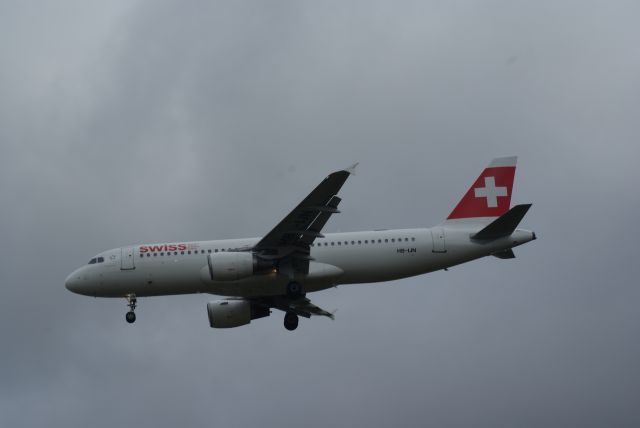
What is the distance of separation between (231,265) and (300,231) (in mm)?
3169

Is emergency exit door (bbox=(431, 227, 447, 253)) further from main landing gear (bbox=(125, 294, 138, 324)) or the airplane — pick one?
main landing gear (bbox=(125, 294, 138, 324))

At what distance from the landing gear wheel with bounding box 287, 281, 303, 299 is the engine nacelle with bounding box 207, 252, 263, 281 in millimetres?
1847

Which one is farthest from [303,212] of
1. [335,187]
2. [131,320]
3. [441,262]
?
[131,320]

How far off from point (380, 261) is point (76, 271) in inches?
544

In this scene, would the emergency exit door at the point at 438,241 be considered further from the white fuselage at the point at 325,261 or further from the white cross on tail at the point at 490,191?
the white cross on tail at the point at 490,191

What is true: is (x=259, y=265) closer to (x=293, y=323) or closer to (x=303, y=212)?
(x=303, y=212)

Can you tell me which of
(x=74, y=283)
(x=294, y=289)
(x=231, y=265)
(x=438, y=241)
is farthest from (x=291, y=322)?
(x=74, y=283)

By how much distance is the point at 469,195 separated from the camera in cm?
4519

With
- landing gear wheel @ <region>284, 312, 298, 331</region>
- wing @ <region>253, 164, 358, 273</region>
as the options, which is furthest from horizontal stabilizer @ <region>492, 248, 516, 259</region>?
landing gear wheel @ <region>284, 312, 298, 331</region>

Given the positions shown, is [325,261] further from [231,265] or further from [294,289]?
[231,265]

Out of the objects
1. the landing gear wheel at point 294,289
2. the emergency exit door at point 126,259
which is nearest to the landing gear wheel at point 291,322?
the landing gear wheel at point 294,289

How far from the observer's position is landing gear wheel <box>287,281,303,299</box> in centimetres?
4247

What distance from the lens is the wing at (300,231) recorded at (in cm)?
3928

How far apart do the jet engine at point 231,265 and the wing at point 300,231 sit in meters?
0.65
